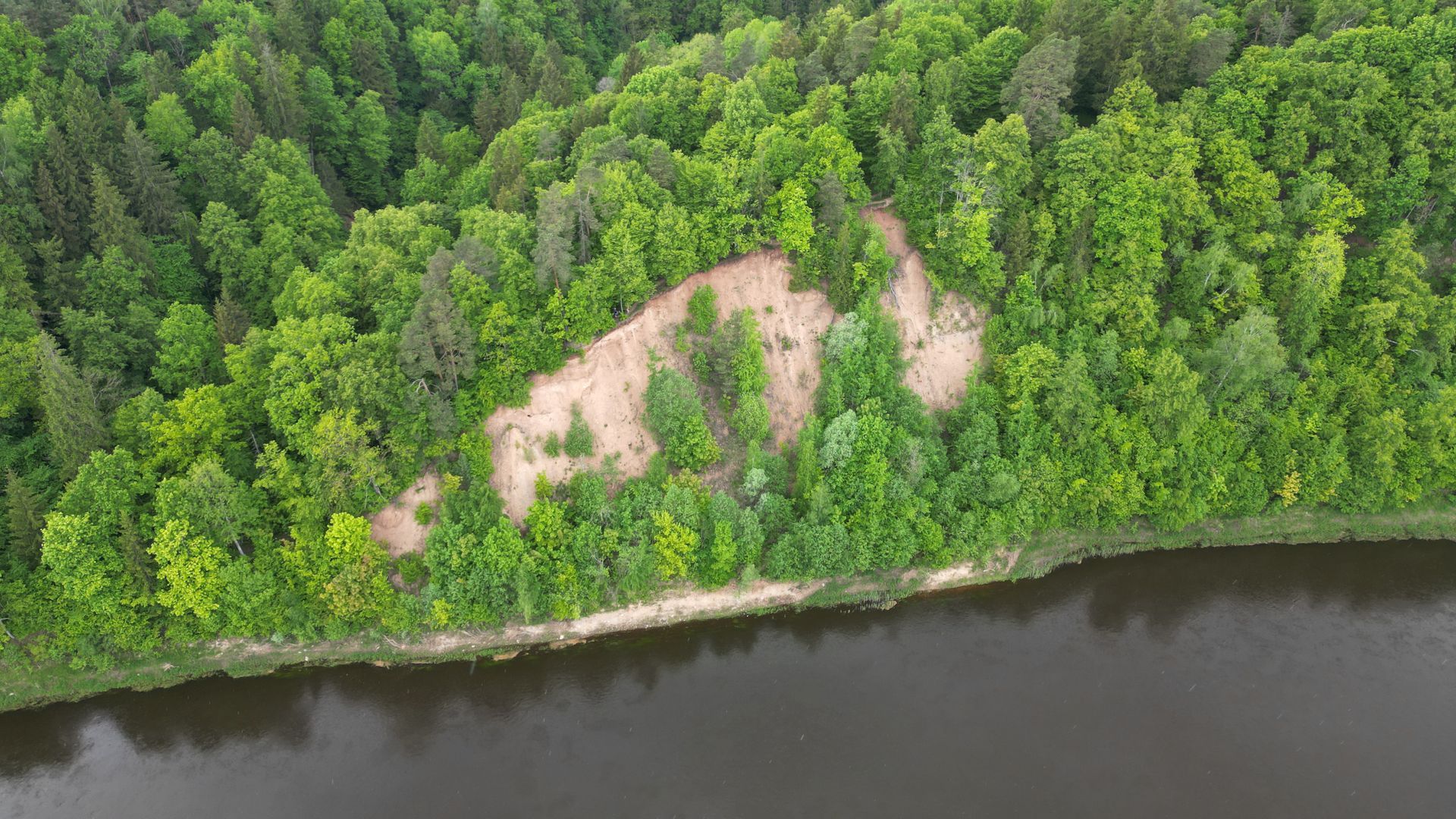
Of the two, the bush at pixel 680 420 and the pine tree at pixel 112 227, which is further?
the pine tree at pixel 112 227

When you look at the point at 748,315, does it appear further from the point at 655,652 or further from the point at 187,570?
the point at 187,570

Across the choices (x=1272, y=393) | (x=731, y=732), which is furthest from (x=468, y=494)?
(x=1272, y=393)

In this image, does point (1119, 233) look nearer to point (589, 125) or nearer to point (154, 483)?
point (589, 125)

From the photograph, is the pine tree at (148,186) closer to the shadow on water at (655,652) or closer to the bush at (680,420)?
the shadow on water at (655,652)

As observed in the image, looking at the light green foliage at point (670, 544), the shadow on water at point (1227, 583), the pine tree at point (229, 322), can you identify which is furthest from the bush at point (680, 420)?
the pine tree at point (229, 322)

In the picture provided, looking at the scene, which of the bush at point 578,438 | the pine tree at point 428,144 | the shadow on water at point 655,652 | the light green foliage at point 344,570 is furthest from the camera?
the pine tree at point 428,144

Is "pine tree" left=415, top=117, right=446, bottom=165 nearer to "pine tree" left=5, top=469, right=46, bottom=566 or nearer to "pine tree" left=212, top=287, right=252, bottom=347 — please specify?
"pine tree" left=212, top=287, right=252, bottom=347

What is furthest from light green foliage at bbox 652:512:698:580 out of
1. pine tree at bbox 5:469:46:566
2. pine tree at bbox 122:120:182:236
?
pine tree at bbox 122:120:182:236

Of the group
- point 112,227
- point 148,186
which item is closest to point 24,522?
point 112,227
